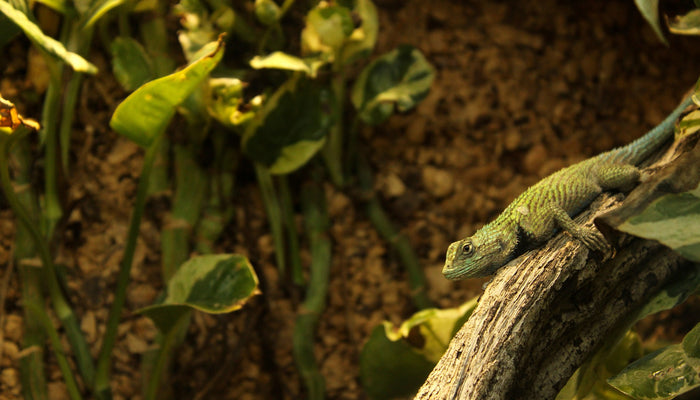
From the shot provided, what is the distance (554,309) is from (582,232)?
0.21 meters

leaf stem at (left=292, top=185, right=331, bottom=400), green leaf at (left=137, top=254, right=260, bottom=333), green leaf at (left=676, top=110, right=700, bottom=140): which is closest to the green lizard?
green leaf at (left=676, top=110, right=700, bottom=140)

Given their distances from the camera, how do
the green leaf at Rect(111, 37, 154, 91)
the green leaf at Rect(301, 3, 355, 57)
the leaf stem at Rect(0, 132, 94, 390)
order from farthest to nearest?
the green leaf at Rect(301, 3, 355, 57), the green leaf at Rect(111, 37, 154, 91), the leaf stem at Rect(0, 132, 94, 390)

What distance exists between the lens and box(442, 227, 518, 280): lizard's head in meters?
1.62

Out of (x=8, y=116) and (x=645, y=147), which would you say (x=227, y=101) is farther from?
(x=645, y=147)

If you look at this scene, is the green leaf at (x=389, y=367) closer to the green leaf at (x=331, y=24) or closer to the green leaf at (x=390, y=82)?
the green leaf at (x=390, y=82)

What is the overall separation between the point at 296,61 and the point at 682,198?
1375mm

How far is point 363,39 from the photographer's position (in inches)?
94.8

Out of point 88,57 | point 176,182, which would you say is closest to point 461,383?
point 176,182

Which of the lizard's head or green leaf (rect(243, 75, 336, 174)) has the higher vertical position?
green leaf (rect(243, 75, 336, 174))

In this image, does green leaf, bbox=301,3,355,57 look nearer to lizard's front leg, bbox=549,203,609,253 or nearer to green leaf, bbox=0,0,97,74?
green leaf, bbox=0,0,97,74

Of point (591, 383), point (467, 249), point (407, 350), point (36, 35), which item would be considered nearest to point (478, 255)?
point (467, 249)

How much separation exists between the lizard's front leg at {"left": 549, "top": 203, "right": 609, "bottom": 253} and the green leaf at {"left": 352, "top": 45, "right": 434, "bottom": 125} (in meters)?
1.00

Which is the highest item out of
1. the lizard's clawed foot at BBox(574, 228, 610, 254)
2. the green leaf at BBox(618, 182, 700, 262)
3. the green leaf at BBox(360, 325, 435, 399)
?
the green leaf at BBox(618, 182, 700, 262)

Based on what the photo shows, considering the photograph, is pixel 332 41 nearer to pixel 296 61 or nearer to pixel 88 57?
pixel 296 61
